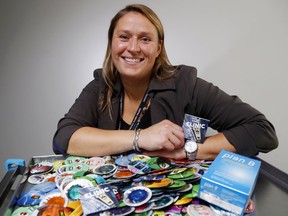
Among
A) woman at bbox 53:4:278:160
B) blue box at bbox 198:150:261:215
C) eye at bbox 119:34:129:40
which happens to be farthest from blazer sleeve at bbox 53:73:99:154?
blue box at bbox 198:150:261:215

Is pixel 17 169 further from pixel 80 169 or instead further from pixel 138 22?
pixel 138 22

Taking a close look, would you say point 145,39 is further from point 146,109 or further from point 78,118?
point 78,118

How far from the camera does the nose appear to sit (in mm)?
1028

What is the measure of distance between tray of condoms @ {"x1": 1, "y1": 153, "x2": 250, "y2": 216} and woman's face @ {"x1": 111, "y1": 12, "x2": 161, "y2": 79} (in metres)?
0.45

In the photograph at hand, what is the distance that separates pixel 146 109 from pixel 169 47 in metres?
0.69

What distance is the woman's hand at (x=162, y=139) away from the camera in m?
0.82

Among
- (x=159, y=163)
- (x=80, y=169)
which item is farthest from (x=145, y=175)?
(x=80, y=169)

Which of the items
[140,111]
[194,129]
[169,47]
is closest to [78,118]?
[140,111]

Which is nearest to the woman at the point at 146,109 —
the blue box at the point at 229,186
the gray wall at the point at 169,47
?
the blue box at the point at 229,186

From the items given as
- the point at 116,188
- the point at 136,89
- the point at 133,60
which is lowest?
the point at 116,188

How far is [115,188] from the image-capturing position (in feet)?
2.00

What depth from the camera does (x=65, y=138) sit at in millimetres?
915

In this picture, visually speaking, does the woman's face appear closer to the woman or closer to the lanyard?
the woman

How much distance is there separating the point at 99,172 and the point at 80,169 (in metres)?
0.08
